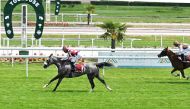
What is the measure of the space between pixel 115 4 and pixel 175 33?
28728mm

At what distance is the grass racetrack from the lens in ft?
41.1

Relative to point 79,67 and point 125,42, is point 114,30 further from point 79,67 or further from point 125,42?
point 79,67

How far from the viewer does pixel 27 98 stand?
13.3 metres

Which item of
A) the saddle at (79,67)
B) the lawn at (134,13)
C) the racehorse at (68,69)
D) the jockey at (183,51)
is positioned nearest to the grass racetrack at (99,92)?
the racehorse at (68,69)

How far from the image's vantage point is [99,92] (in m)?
14.6

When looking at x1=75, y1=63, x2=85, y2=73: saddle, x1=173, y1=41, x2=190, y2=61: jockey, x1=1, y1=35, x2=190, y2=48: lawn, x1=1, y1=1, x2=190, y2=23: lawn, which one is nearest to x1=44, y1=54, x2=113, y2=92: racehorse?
x1=75, y1=63, x2=85, y2=73: saddle

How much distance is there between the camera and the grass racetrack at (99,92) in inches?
493

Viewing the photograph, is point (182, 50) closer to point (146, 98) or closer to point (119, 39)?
point (146, 98)

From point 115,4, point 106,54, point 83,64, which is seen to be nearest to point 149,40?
point 106,54

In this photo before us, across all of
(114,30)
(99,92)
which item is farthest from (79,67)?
(114,30)

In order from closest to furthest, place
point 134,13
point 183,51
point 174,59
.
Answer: point 174,59
point 183,51
point 134,13

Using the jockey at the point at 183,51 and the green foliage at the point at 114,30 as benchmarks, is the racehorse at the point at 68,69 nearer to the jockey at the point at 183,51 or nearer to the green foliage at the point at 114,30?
the jockey at the point at 183,51

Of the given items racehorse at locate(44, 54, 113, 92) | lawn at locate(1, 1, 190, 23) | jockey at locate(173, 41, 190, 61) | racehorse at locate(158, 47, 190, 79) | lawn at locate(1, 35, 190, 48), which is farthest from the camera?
lawn at locate(1, 1, 190, 23)

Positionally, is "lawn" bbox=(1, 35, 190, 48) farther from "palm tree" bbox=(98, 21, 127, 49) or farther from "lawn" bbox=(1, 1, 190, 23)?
"lawn" bbox=(1, 1, 190, 23)
